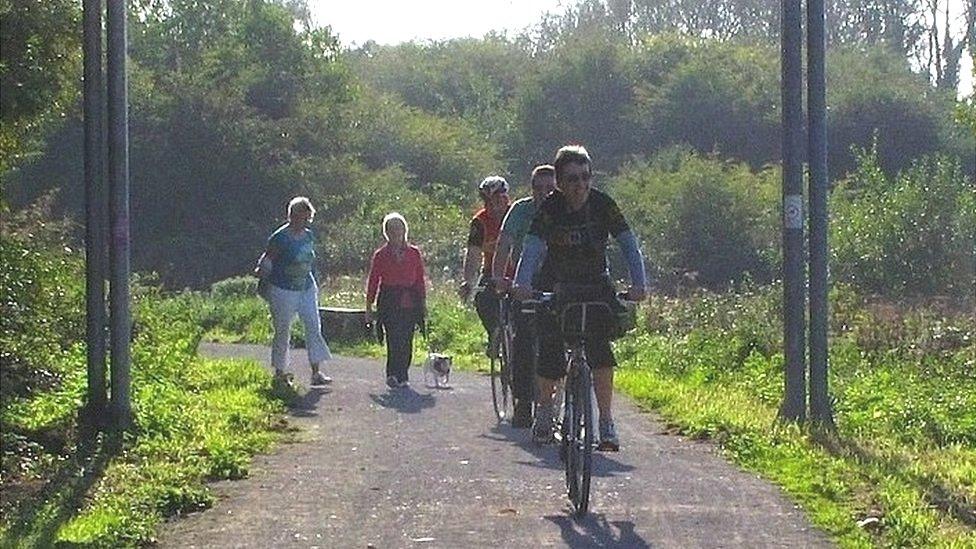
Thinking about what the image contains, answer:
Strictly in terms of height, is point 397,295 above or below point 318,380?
above

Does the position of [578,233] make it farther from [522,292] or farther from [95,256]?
[95,256]

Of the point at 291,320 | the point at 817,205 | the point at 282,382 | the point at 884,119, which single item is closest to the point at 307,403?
the point at 282,382

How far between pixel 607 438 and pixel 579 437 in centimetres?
28

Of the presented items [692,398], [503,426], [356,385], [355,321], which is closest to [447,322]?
[355,321]

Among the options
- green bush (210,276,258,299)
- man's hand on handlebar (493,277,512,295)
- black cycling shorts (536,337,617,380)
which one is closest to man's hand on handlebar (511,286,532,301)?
black cycling shorts (536,337,617,380)

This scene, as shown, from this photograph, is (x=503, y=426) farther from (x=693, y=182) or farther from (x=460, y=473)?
(x=693, y=182)

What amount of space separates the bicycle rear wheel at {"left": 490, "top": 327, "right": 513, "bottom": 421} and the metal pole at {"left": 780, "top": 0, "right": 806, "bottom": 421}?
197 centimetres

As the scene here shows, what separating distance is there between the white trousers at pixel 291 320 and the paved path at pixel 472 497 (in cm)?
244

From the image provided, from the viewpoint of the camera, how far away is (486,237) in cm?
1295

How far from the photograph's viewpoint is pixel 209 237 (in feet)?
154

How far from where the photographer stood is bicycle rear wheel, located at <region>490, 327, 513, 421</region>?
12.4m

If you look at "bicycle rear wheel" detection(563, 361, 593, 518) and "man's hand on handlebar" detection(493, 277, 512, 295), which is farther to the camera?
"man's hand on handlebar" detection(493, 277, 512, 295)

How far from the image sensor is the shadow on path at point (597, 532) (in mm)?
7988

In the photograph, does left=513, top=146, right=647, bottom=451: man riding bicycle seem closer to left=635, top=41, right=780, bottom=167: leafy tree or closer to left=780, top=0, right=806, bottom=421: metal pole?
left=780, top=0, right=806, bottom=421: metal pole
